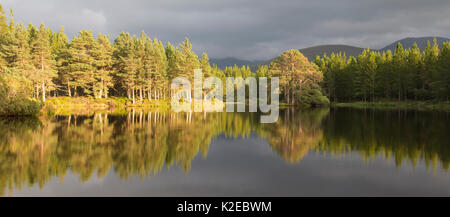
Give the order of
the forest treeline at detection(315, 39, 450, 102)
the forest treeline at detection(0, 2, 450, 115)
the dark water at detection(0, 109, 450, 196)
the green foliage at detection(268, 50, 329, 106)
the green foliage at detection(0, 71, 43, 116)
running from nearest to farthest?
the dark water at detection(0, 109, 450, 196), the green foliage at detection(0, 71, 43, 116), the forest treeline at detection(0, 2, 450, 115), the forest treeline at detection(315, 39, 450, 102), the green foliage at detection(268, 50, 329, 106)

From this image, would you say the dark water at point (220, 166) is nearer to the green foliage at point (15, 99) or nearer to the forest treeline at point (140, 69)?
the green foliage at point (15, 99)

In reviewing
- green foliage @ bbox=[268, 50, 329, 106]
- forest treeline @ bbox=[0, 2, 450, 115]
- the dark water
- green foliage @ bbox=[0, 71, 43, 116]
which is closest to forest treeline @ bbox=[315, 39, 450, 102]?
forest treeline @ bbox=[0, 2, 450, 115]

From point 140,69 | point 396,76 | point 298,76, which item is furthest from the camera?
point 396,76

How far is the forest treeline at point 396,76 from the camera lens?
175ft

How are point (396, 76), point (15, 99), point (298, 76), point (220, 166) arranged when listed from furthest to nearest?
point (396, 76) → point (298, 76) → point (15, 99) → point (220, 166)

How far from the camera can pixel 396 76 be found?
202ft

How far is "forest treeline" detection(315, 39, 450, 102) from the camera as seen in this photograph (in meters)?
53.2

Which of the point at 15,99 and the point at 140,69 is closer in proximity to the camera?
the point at 15,99

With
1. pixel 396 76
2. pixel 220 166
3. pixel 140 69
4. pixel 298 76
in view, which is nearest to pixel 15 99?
pixel 220 166

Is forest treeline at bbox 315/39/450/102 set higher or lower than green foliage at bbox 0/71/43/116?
higher

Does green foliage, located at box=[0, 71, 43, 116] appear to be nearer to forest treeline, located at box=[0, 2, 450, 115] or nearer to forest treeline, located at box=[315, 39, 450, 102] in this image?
forest treeline, located at box=[0, 2, 450, 115]

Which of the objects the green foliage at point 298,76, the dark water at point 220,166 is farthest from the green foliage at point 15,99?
the green foliage at point 298,76

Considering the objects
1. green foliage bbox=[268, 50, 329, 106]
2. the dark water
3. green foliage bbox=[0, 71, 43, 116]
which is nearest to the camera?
the dark water

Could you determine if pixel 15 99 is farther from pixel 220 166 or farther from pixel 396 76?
pixel 396 76
